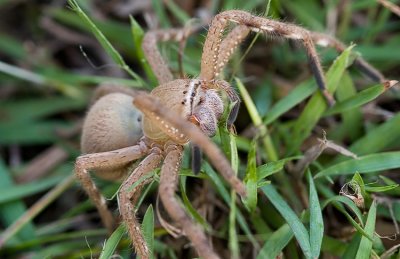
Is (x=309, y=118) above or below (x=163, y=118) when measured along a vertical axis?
below

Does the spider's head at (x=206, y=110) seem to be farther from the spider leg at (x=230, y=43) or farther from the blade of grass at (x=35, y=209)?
the blade of grass at (x=35, y=209)

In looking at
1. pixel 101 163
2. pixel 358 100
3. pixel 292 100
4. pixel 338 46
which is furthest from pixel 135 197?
pixel 338 46

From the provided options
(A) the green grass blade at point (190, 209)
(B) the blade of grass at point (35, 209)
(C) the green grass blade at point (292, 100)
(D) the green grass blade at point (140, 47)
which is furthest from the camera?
(D) the green grass blade at point (140, 47)

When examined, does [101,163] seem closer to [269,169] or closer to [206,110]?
[206,110]

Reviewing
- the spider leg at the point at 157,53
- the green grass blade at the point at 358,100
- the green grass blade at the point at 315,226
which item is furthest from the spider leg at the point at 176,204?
the green grass blade at the point at 358,100

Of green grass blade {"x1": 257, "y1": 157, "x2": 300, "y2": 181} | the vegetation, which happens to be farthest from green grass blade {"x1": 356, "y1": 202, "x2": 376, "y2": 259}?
green grass blade {"x1": 257, "y1": 157, "x2": 300, "y2": 181}


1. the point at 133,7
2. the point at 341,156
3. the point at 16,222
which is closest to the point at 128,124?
the point at 16,222

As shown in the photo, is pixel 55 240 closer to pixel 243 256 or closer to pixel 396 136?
pixel 243 256
